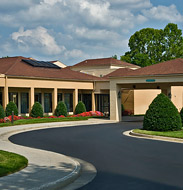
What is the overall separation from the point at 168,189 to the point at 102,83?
31.8 meters

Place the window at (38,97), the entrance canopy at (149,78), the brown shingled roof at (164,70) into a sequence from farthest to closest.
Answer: the window at (38,97) → the brown shingled roof at (164,70) → the entrance canopy at (149,78)

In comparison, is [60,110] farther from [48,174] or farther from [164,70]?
[48,174]

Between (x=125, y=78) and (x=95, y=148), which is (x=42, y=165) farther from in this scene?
(x=125, y=78)

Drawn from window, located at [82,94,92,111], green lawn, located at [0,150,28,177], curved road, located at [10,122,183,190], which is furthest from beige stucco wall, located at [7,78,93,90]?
green lawn, located at [0,150,28,177]

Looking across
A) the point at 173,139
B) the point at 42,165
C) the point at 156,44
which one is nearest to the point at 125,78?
the point at 173,139

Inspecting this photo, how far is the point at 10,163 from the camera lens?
12047mm

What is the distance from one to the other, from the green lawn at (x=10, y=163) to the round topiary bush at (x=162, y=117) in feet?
36.5

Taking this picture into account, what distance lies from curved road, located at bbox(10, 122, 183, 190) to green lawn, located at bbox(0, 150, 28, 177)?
8.26 feet

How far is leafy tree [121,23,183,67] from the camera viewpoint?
76875 millimetres

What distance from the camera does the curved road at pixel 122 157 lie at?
990cm

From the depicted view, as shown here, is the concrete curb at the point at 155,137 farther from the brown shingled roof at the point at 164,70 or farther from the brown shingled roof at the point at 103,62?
the brown shingled roof at the point at 103,62

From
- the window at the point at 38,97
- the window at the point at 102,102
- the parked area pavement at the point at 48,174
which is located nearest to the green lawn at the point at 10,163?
the parked area pavement at the point at 48,174

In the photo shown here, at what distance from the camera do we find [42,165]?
11938mm

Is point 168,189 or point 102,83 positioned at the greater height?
point 102,83
